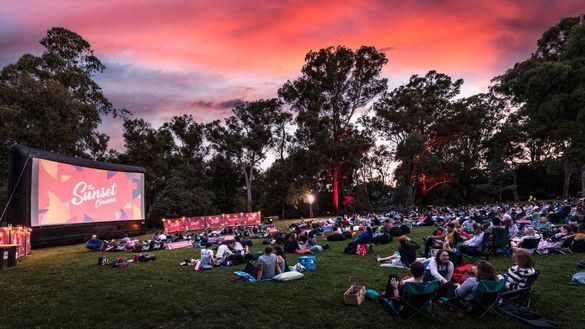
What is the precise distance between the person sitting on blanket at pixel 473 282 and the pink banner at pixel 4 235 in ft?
52.6

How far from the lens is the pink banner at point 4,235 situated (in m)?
13.9

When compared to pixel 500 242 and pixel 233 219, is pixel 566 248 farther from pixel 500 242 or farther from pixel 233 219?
pixel 233 219

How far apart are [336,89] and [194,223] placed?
2639 centimetres

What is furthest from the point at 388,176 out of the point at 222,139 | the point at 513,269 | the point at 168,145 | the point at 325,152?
the point at 513,269

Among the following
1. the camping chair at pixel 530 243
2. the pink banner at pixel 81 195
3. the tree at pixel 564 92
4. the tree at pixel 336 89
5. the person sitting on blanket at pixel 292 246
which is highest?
the tree at pixel 336 89

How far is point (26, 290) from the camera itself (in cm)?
865

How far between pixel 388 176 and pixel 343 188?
10371mm

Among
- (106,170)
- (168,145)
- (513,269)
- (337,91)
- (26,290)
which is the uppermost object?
(337,91)

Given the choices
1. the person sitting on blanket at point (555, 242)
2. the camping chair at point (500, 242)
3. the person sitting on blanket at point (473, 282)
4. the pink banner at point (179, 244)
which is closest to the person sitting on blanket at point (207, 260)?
the pink banner at point (179, 244)

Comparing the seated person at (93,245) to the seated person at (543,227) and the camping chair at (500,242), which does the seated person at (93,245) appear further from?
the seated person at (543,227)

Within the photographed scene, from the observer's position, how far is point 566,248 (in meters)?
10.8

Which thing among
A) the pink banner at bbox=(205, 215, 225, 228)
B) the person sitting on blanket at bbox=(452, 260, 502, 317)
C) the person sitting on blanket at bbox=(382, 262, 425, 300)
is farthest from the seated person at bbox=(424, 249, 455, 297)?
the pink banner at bbox=(205, 215, 225, 228)

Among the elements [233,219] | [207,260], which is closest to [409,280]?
[207,260]

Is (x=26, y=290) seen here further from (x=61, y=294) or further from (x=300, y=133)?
(x=300, y=133)
